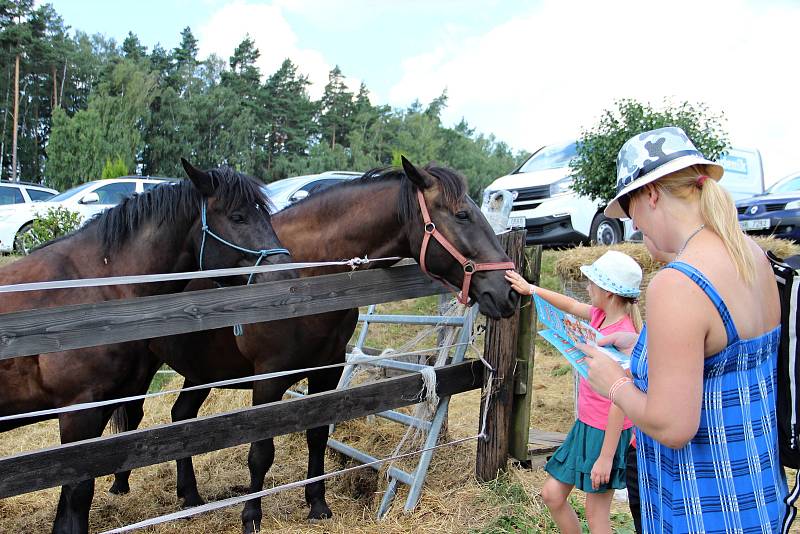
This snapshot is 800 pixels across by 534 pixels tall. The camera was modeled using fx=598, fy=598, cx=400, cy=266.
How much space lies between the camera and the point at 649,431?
134 cm

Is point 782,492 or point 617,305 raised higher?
point 617,305

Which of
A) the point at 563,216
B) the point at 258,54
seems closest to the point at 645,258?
the point at 563,216

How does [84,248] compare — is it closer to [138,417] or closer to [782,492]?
[138,417]

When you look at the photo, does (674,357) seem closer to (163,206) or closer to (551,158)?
(163,206)

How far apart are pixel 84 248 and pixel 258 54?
1636 inches

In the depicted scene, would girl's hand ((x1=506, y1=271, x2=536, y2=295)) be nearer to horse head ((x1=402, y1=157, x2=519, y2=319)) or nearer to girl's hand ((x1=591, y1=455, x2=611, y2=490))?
horse head ((x1=402, y1=157, x2=519, y2=319))

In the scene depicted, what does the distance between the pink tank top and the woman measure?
1.04 meters

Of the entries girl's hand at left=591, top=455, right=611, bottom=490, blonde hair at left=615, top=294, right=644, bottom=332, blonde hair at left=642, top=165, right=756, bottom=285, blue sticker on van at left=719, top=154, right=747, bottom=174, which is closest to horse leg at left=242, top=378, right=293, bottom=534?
girl's hand at left=591, top=455, right=611, bottom=490

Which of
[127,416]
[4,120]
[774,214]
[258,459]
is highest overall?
[4,120]

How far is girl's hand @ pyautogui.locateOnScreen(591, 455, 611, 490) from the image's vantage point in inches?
93.0

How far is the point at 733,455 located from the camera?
1.38 m

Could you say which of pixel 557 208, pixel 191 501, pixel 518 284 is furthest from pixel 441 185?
pixel 557 208

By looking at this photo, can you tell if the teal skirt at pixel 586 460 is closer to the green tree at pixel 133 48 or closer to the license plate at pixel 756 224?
the license plate at pixel 756 224

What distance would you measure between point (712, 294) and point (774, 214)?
30.1 ft
